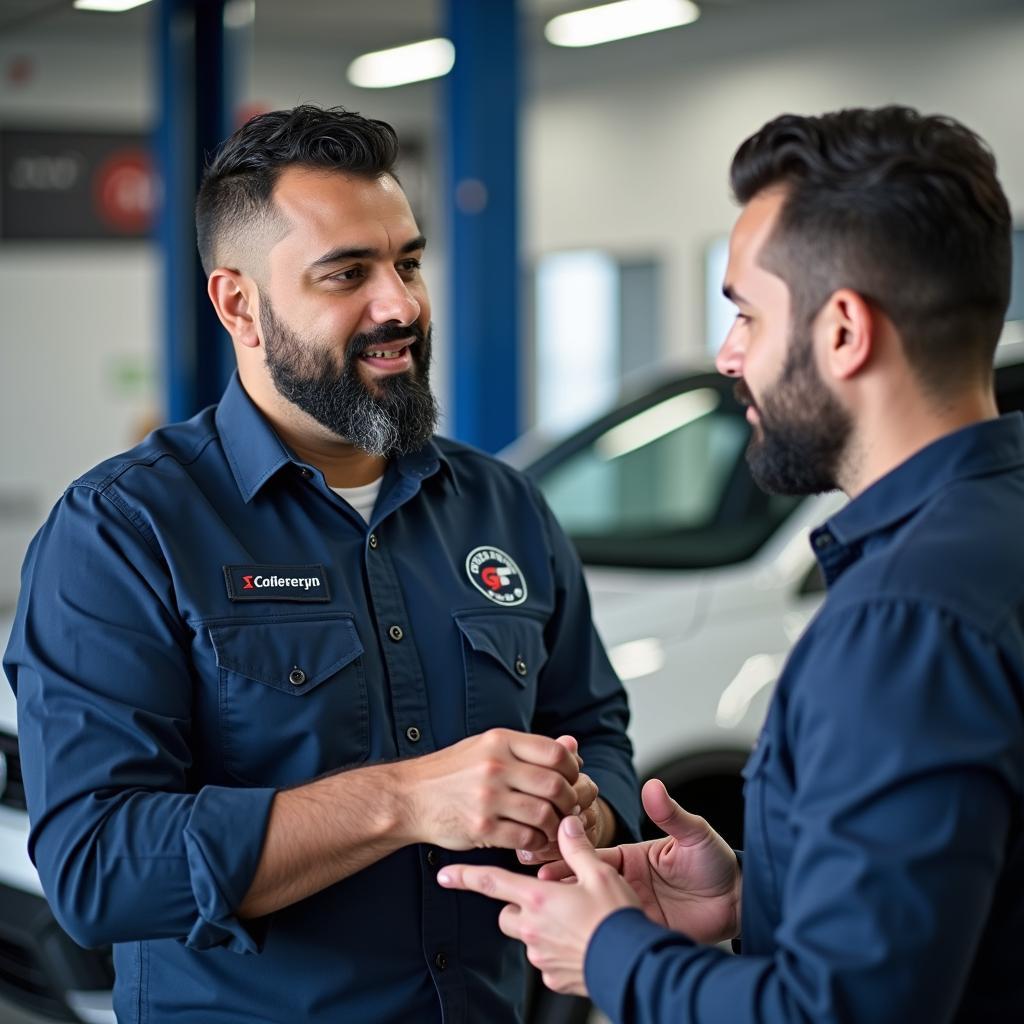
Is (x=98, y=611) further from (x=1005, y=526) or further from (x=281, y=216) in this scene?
(x=1005, y=526)

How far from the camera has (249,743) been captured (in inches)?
77.2

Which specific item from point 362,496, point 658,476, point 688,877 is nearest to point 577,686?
point 362,496

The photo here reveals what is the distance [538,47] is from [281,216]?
9.96 meters

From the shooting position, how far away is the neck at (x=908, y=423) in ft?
4.79

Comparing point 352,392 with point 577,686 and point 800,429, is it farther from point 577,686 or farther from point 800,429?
point 800,429

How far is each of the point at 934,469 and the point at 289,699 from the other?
929 mm

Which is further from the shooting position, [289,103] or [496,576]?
[289,103]

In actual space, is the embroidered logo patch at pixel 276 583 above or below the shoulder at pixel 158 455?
below

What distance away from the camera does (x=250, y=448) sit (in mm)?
2146

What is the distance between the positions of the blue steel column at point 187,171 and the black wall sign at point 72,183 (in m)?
2.79

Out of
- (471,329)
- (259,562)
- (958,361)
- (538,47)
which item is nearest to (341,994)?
(259,562)

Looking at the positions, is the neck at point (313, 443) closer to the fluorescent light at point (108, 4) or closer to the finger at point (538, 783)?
the finger at point (538, 783)

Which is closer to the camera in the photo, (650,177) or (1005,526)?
(1005,526)

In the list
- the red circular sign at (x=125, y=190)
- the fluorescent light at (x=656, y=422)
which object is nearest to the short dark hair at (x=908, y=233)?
the fluorescent light at (x=656, y=422)
